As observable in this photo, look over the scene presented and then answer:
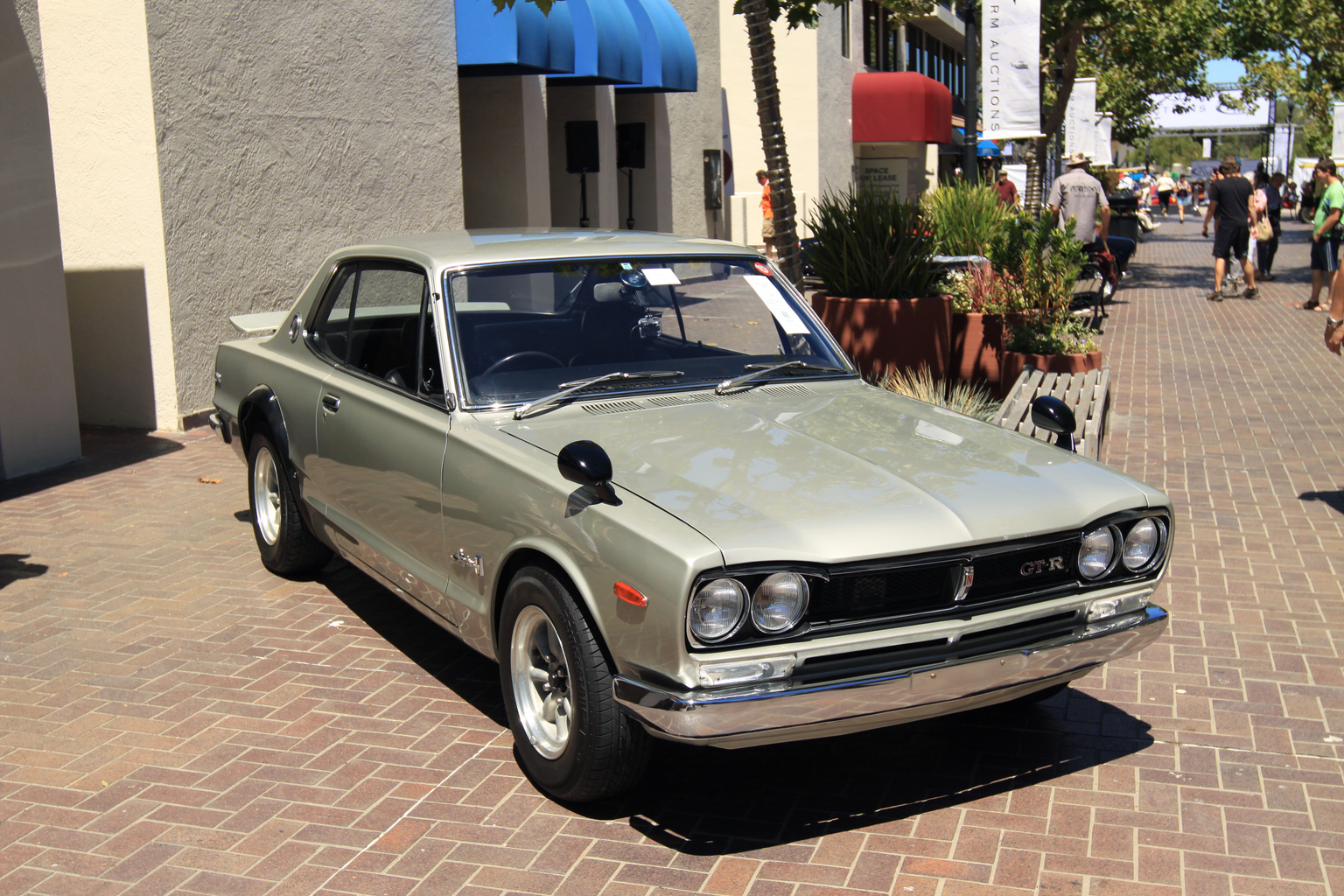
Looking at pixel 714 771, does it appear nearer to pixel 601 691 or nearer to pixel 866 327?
pixel 601 691

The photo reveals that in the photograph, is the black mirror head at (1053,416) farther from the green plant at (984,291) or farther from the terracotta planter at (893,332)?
the green plant at (984,291)

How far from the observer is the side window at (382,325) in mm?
4773

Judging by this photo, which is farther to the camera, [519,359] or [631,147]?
[631,147]

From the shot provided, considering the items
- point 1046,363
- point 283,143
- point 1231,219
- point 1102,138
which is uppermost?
point 1102,138

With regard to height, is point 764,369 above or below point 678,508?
above

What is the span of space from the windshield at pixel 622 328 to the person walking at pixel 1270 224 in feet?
62.3

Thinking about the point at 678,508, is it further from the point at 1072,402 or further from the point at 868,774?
the point at 1072,402

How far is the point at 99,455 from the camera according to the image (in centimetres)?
922

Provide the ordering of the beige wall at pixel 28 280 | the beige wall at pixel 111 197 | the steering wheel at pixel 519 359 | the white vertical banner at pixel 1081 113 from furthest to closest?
the white vertical banner at pixel 1081 113
the beige wall at pixel 111 197
the beige wall at pixel 28 280
the steering wheel at pixel 519 359

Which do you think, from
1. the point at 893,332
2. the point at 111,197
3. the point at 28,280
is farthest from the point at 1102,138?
the point at 28,280

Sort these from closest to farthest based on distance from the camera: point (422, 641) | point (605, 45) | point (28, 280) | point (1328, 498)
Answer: point (422, 641) → point (1328, 498) → point (28, 280) → point (605, 45)

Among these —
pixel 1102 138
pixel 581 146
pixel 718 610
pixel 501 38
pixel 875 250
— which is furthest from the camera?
pixel 1102 138

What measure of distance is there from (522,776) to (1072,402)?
5611mm

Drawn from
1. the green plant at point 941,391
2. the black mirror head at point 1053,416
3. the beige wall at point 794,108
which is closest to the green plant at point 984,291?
the green plant at point 941,391
